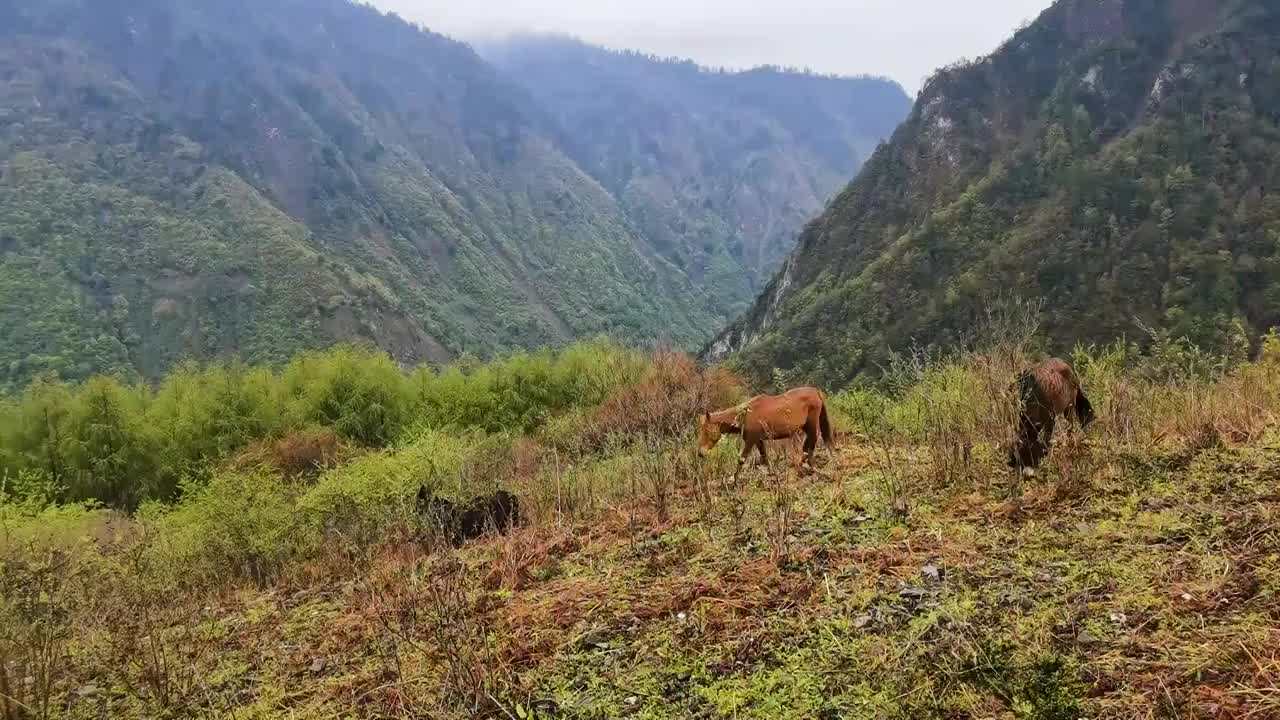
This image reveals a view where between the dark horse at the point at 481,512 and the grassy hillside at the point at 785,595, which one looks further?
the dark horse at the point at 481,512

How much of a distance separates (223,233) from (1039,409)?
425ft

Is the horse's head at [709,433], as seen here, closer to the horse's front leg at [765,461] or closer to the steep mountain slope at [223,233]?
the horse's front leg at [765,461]

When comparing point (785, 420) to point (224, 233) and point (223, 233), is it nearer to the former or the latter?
point (223, 233)

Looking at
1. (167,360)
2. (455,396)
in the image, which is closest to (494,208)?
(167,360)

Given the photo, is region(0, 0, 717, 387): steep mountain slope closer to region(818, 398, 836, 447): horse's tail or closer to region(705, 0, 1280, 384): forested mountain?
region(705, 0, 1280, 384): forested mountain

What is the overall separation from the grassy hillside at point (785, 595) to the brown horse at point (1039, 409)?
20 cm

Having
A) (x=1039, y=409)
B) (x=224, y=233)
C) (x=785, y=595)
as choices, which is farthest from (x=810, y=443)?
(x=224, y=233)

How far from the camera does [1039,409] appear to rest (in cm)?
653

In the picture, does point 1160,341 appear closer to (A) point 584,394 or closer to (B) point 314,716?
(B) point 314,716

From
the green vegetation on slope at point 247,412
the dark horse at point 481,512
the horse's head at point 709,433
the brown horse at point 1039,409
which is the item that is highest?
the brown horse at point 1039,409

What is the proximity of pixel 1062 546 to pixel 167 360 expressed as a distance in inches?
3998

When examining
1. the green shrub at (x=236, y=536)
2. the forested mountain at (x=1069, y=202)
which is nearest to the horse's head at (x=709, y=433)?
the green shrub at (x=236, y=536)

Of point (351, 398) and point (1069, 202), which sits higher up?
point (1069, 202)

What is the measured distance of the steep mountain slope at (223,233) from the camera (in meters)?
92.6
